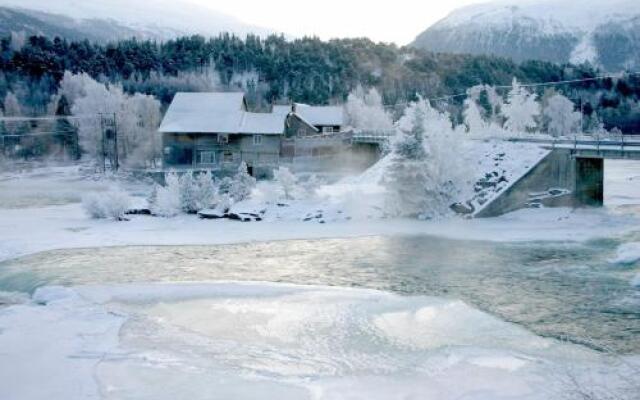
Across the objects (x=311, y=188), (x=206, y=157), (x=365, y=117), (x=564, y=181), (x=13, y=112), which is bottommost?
(x=311, y=188)

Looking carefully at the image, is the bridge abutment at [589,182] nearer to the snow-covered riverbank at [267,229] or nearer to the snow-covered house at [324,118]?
the snow-covered riverbank at [267,229]

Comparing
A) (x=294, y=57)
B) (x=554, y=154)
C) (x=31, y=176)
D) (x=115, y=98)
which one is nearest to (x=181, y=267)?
(x=554, y=154)

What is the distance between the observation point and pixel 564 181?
40.6m

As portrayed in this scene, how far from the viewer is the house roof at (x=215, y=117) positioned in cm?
5791

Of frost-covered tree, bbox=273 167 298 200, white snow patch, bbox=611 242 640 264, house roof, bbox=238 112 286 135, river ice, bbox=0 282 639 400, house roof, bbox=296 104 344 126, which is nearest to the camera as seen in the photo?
river ice, bbox=0 282 639 400

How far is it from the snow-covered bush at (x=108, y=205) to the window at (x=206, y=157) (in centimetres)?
1878

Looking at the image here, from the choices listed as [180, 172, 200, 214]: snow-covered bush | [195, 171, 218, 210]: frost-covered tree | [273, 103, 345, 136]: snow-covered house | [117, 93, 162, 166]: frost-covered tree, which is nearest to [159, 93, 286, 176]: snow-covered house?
[117, 93, 162, 166]: frost-covered tree

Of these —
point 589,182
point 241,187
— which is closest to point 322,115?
point 241,187

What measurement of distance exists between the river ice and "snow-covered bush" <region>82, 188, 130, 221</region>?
652 inches

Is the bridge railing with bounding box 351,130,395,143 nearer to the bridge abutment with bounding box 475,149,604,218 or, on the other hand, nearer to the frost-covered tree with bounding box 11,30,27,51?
the bridge abutment with bounding box 475,149,604,218

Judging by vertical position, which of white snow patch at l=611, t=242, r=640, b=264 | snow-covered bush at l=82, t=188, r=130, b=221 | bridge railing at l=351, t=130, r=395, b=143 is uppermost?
bridge railing at l=351, t=130, r=395, b=143

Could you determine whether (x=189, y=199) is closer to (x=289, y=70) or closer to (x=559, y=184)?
(x=559, y=184)

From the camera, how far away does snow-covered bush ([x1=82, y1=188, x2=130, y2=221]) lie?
38.8 meters

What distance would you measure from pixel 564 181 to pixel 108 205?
27.2 meters
